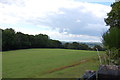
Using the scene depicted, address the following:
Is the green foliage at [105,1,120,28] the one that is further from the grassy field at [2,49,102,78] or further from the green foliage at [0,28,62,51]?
the green foliage at [0,28,62,51]

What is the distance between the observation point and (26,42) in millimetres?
20766

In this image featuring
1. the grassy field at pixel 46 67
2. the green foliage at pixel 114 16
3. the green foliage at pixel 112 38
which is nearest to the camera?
the grassy field at pixel 46 67

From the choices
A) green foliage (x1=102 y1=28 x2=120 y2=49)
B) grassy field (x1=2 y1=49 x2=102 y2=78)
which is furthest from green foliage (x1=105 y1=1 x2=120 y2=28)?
grassy field (x1=2 y1=49 x2=102 y2=78)

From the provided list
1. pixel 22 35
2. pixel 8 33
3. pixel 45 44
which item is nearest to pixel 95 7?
pixel 8 33

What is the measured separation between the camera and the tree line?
17234 millimetres

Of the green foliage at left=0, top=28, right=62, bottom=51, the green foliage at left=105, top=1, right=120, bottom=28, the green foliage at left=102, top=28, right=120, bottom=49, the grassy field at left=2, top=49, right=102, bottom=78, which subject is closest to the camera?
the grassy field at left=2, top=49, right=102, bottom=78

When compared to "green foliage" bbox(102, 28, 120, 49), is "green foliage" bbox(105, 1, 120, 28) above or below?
above

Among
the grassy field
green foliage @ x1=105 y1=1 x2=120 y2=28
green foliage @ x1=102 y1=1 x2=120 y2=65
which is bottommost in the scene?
the grassy field

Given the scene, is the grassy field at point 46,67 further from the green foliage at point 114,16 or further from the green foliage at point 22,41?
the green foliage at point 22,41

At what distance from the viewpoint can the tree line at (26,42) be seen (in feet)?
56.5

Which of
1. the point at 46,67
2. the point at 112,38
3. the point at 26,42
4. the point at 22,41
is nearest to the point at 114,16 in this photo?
the point at 112,38

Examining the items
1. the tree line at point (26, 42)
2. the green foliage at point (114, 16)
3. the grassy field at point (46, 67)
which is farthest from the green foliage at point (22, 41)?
the green foliage at point (114, 16)

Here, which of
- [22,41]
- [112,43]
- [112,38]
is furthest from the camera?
[22,41]

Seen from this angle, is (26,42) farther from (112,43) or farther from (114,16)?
(112,43)
